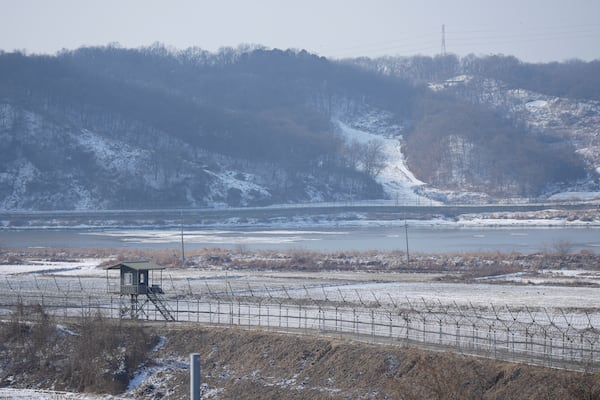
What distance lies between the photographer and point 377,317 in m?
36.4

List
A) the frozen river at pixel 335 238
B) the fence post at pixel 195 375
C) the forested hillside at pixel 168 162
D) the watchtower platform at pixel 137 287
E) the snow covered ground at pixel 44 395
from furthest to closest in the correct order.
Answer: the forested hillside at pixel 168 162
the frozen river at pixel 335 238
the watchtower platform at pixel 137 287
the snow covered ground at pixel 44 395
the fence post at pixel 195 375

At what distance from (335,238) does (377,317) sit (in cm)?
6501

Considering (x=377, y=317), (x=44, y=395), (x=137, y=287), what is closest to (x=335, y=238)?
(x=137, y=287)

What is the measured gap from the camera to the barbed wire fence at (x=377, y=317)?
29.0 m

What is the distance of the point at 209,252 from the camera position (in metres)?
75.2

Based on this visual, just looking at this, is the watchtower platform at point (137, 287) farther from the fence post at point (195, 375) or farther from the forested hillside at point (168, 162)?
the forested hillside at point (168, 162)

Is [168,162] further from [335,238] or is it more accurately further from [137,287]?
[137,287]

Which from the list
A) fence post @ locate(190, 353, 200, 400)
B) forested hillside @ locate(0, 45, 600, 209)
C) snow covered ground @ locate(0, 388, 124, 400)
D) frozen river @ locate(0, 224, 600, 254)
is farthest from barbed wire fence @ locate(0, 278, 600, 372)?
forested hillside @ locate(0, 45, 600, 209)

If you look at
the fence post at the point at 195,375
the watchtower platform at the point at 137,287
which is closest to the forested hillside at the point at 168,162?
the watchtower platform at the point at 137,287

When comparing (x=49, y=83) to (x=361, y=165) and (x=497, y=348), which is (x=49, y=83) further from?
(x=497, y=348)

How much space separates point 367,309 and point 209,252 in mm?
37454

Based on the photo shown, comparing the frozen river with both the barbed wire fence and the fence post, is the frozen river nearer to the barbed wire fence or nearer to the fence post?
the barbed wire fence

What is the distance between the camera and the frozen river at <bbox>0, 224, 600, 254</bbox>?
3332 inches

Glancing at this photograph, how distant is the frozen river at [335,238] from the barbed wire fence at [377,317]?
109 ft
